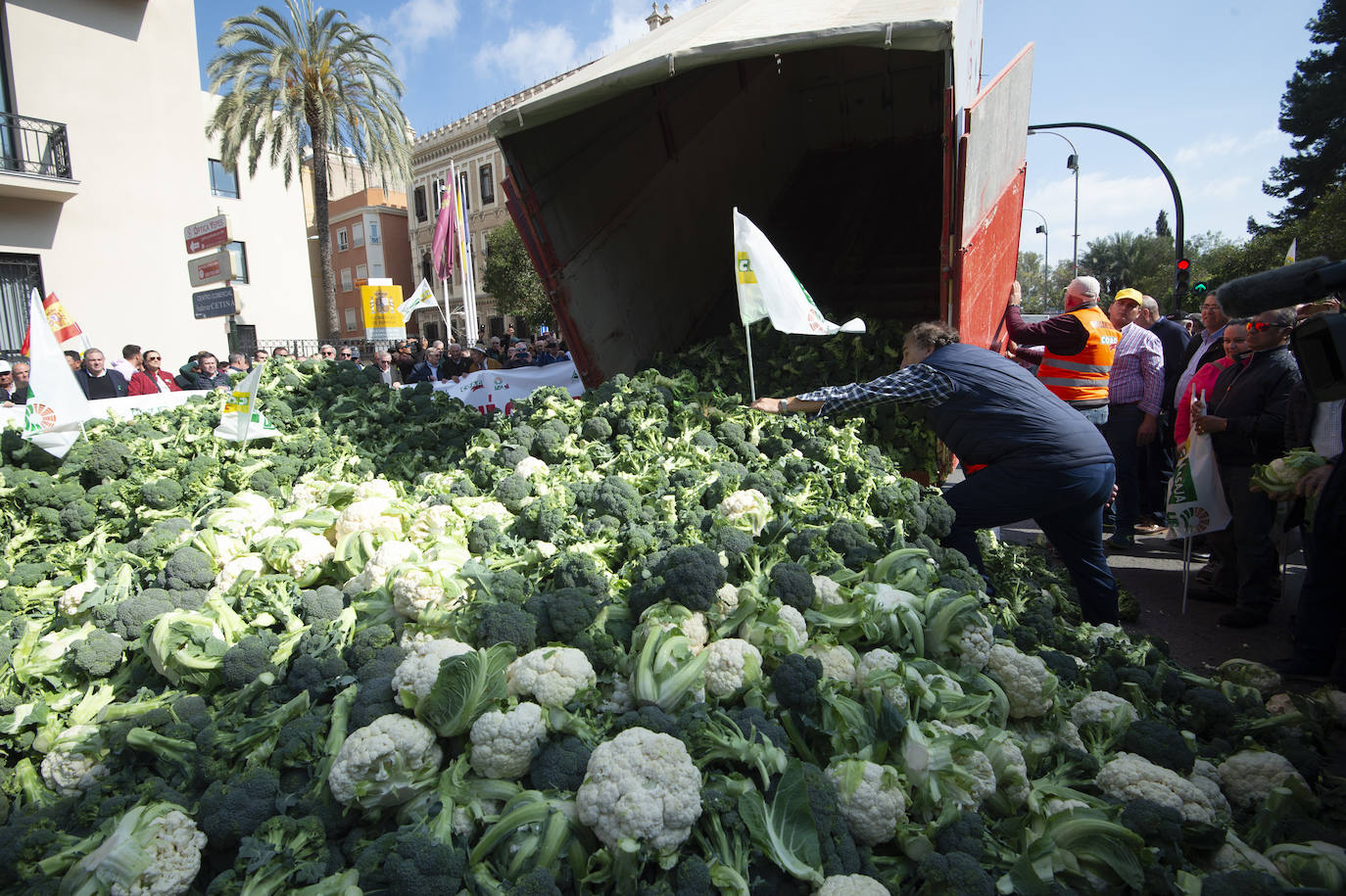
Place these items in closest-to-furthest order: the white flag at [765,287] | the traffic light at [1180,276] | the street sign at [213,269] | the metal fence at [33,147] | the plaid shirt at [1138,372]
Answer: the white flag at [765,287] → the plaid shirt at [1138,372] → the street sign at [213,269] → the traffic light at [1180,276] → the metal fence at [33,147]

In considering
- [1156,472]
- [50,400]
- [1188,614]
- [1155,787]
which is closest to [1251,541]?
[1188,614]

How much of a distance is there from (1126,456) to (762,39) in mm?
4870

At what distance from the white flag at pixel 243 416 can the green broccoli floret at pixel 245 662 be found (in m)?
2.56

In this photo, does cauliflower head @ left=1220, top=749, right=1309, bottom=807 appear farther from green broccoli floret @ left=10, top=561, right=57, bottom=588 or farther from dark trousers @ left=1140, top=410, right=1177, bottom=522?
green broccoli floret @ left=10, top=561, right=57, bottom=588

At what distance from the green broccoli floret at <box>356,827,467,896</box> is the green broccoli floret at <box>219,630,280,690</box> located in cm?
107

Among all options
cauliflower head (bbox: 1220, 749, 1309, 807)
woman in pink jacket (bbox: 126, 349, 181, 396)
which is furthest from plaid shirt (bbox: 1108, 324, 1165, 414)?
woman in pink jacket (bbox: 126, 349, 181, 396)

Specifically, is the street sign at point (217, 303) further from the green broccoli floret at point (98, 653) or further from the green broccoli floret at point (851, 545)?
the green broccoli floret at point (851, 545)

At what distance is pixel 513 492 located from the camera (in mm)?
4164

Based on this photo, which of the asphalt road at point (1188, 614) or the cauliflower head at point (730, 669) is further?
the asphalt road at point (1188, 614)

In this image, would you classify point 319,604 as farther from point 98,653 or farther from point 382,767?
point 382,767

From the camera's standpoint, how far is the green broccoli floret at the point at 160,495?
442 cm

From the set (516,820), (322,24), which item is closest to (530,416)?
(516,820)

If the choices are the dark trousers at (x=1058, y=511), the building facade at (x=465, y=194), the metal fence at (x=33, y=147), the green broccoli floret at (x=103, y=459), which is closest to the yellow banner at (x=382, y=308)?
the metal fence at (x=33, y=147)

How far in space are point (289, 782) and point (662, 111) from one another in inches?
275
